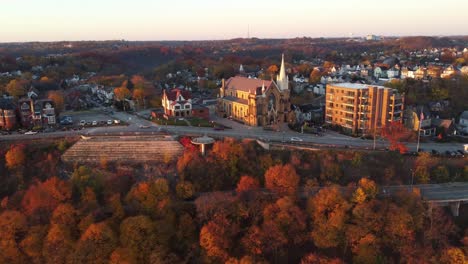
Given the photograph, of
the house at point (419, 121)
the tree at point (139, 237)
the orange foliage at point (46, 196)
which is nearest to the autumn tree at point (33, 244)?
the orange foliage at point (46, 196)

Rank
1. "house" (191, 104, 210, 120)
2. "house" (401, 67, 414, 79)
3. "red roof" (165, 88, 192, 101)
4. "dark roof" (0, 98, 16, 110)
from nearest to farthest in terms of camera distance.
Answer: "dark roof" (0, 98, 16, 110), "red roof" (165, 88, 192, 101), "house" (191, 104, 210, 120), "house" (401, 67, 414, 79)

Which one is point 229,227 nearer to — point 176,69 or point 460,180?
point 460,180

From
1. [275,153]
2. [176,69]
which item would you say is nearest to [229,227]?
[275,153]

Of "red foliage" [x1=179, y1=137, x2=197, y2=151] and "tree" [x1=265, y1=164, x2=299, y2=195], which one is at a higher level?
"red foliage" [x1=179, y1=137, x2=197, y2=151]

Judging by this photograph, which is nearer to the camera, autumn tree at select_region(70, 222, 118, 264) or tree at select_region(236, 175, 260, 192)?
autumn tree at select_region(70, 222, 118, 264)

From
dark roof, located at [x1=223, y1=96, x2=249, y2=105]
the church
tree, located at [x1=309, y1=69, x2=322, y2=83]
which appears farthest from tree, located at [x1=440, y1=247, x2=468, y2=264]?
tree, located at [x1=309, y1=69, x2=322, y2=83]

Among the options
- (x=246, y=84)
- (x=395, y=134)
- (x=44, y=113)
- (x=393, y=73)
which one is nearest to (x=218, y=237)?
(x=395, y=134)

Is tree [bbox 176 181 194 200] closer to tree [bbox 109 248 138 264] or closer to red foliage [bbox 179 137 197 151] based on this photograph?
red foliage [bbox 179 137 197 151]
